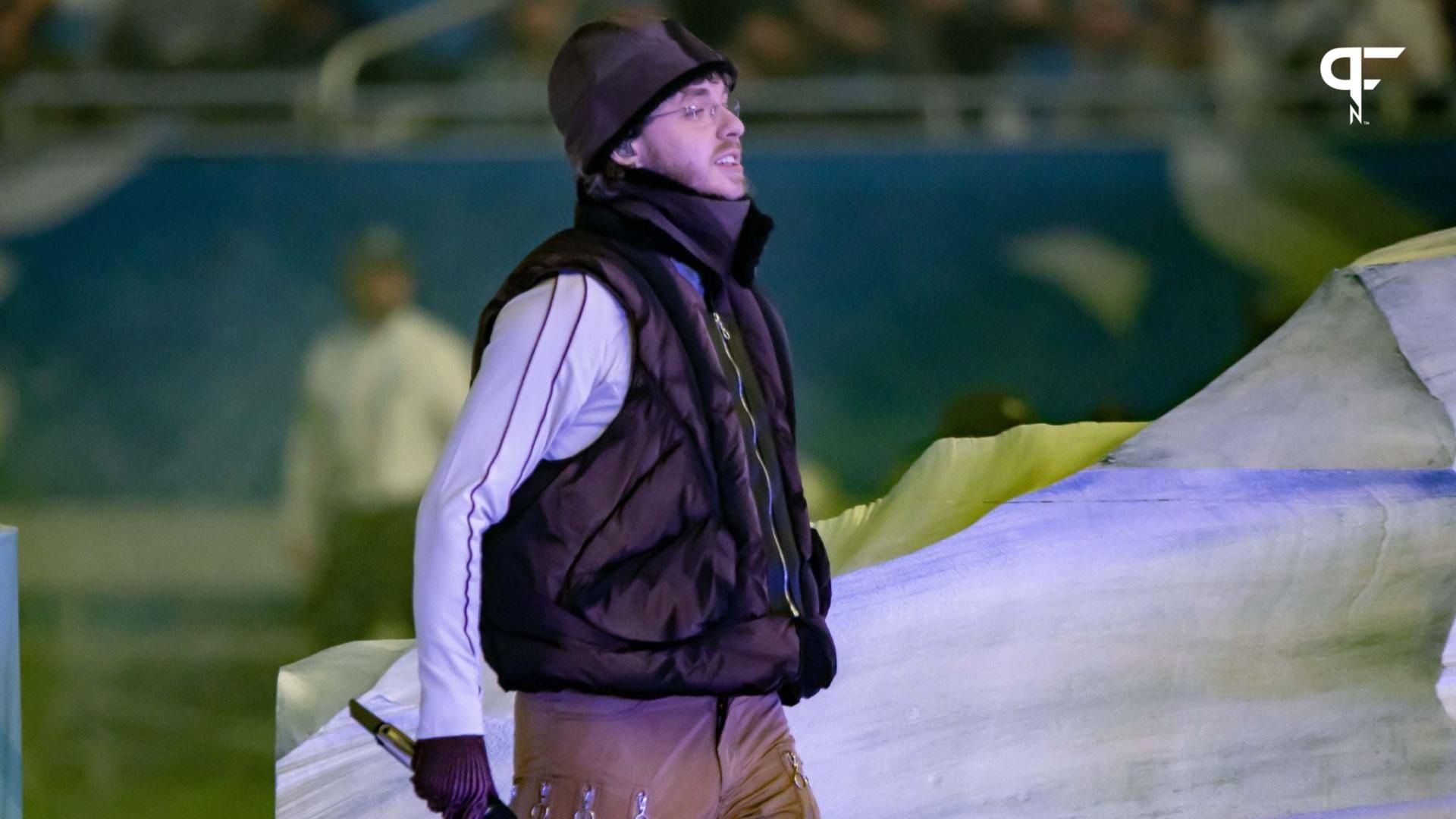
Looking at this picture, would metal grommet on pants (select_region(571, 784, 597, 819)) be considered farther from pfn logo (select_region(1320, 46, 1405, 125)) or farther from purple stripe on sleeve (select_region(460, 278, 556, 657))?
pfn logo (select_region(1320, 46, 1405, 125))

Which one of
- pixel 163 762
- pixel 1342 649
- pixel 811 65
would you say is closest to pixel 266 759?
pixel 163 762

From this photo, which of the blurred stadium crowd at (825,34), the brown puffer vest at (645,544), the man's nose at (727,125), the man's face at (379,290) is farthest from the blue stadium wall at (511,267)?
the brown puffer vest at (645,544)

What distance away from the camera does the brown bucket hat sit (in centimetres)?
159

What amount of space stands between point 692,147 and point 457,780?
65 cm

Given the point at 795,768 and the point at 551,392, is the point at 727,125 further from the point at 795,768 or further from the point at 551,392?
the point at 795,768

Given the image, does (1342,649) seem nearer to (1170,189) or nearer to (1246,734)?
(1246,734)

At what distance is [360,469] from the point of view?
279cm

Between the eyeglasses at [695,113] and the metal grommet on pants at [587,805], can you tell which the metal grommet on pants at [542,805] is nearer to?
the metal grommet on pants at [587,805]

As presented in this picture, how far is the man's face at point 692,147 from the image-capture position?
1606 mm

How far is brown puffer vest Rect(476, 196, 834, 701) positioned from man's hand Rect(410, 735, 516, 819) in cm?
11

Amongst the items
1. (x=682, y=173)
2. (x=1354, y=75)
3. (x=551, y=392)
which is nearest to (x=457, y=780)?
(x=551, y=392)

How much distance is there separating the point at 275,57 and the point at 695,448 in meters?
1.61

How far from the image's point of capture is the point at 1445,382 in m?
2.74

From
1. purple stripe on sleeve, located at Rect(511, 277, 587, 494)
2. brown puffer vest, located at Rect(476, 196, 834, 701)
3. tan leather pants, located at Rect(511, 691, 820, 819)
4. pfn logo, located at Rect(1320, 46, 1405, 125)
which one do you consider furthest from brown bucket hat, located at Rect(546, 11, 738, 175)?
pfn logo, located at Rect(1320, 46, 1405, 125)
